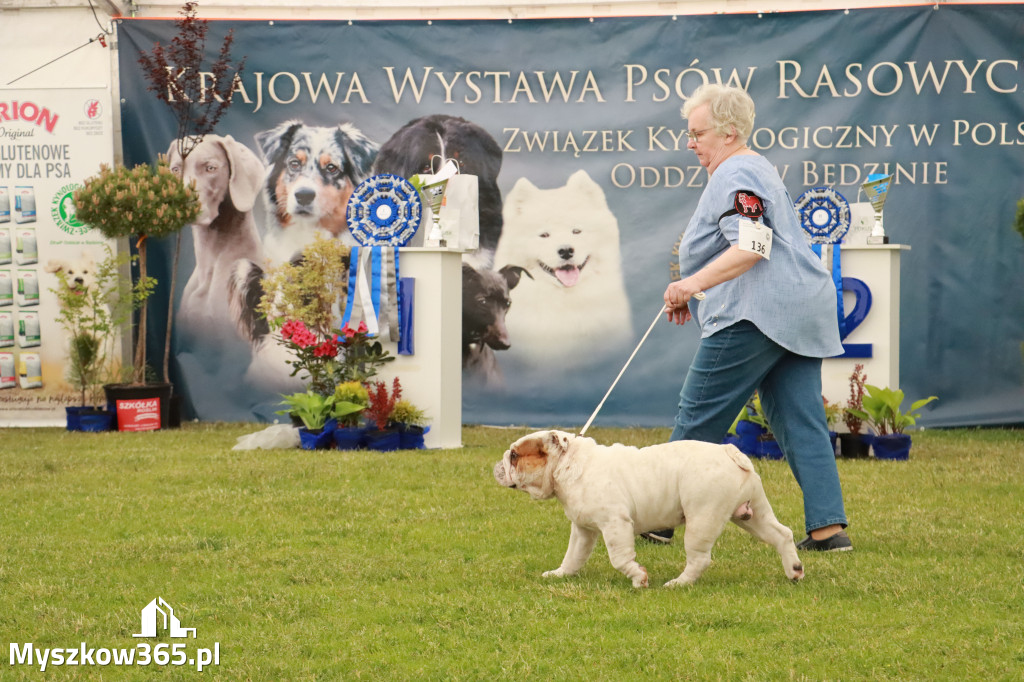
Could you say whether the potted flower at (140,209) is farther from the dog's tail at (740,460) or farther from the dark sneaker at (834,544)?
the dog's tail at (740,460)

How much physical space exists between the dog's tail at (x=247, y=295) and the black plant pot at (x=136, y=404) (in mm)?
957

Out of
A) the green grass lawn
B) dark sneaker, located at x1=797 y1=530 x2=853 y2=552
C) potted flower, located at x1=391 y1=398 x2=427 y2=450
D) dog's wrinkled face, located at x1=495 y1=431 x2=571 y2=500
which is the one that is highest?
dog's wrinkled face, located at x1=495 y1=431 x2=571 y2=500

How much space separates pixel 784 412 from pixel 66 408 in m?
6.51

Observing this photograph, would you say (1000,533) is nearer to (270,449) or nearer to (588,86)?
(270,449)

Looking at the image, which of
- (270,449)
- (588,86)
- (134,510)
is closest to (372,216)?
(270,449)

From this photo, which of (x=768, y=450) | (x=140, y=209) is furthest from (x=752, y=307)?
(x=140, y=209)

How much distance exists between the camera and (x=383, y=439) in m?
7.25

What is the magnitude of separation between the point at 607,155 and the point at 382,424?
3.22 metres

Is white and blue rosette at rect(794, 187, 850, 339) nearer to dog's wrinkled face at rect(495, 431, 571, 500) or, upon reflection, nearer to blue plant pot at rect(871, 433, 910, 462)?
blue plant pot at rect(871, 433, 910, 462)

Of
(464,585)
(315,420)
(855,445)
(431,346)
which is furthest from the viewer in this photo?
(431,346)

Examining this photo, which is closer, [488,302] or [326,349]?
[326,349]

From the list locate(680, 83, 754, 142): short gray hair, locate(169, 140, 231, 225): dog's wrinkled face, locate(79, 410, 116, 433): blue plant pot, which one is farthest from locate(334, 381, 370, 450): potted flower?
locate(680, 83, 754, 142): short gray hair

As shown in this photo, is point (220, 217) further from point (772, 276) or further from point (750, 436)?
point (772, 276)

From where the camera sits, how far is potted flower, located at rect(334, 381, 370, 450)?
7254mm
